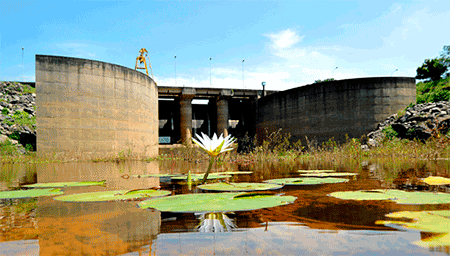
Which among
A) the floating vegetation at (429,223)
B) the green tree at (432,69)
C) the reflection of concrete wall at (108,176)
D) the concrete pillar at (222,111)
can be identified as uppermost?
the green tree at (432,69)

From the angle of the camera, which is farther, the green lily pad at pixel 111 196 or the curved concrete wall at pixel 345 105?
the curved concrete wall at pixel 345 105

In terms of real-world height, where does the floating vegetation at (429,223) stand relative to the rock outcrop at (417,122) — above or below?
below

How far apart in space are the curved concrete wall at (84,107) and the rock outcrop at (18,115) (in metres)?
2.37

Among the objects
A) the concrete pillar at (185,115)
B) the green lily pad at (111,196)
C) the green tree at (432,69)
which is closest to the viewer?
the green lily pad at (111,196)

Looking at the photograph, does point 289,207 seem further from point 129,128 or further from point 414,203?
point 129,128

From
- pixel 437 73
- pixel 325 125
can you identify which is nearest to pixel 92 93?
pixel 325 125

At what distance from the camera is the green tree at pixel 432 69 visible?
90.1 feet

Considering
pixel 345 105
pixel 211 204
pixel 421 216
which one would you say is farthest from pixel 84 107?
pixel 421 216

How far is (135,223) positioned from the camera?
1.22 m

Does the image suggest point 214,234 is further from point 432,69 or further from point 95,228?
point 432,69

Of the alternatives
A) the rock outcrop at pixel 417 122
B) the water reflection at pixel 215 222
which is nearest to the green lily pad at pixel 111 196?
the water reflection at pixel 215 222

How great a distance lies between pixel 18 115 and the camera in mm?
15031

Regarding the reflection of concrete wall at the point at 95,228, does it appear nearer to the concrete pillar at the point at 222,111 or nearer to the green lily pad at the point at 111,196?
the green lily pad at the point at 111,196

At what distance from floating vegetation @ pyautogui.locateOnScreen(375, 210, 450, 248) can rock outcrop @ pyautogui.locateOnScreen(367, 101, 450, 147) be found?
12.8 m
